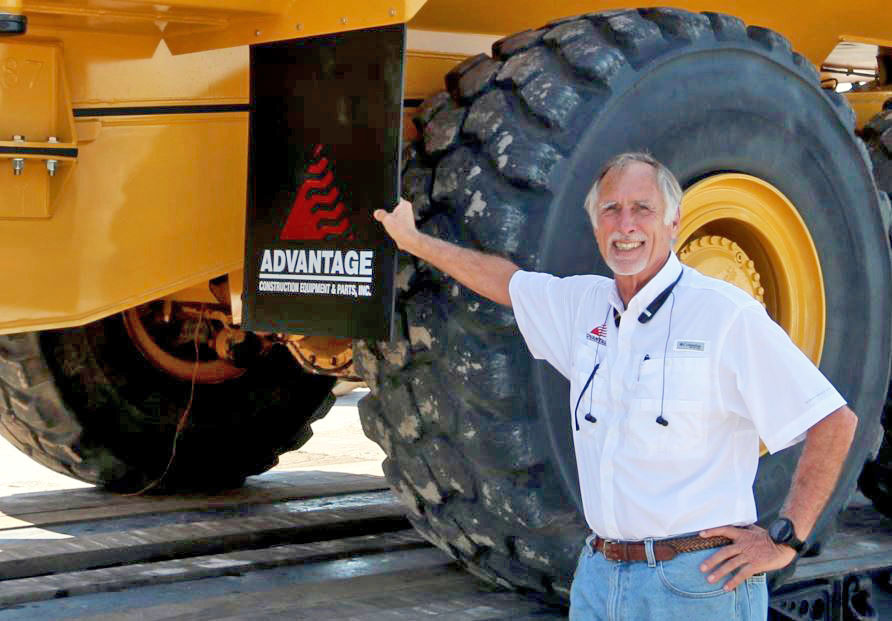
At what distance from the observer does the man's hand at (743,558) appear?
2.58 meters

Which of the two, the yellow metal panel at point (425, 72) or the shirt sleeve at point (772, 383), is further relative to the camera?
the yellow metal panel at point (425, 72)

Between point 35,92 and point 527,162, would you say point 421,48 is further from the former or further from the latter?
point 35,92

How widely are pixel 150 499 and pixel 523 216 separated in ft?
7.49

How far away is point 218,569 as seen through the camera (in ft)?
13.9

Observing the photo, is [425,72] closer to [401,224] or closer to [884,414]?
[401,224]

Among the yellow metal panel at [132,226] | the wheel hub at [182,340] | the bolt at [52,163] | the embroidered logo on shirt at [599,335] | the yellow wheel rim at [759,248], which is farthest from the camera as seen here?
the wheel hub at [182,340]

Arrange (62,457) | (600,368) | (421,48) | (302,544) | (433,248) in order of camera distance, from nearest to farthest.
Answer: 1. (600,368)
2. (433,248)
3. (421,48)
4. (302,544)
5. (62,457)

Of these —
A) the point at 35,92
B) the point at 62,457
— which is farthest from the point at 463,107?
the point at 62,457

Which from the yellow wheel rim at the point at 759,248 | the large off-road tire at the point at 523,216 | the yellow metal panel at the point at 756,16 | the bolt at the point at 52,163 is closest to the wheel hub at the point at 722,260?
the yellow wheel rim at the point at 759,248

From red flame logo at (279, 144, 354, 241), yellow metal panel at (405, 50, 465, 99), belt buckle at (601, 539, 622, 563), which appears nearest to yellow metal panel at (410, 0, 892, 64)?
yellow metal panel at (405, 50, 465, 99)

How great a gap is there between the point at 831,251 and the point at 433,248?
140 centimetres

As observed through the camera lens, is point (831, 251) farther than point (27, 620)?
Yes

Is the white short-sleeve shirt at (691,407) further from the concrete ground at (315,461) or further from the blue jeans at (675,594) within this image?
the concrete ground at (315,461)

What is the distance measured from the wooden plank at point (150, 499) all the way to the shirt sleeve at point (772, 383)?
2807mm
